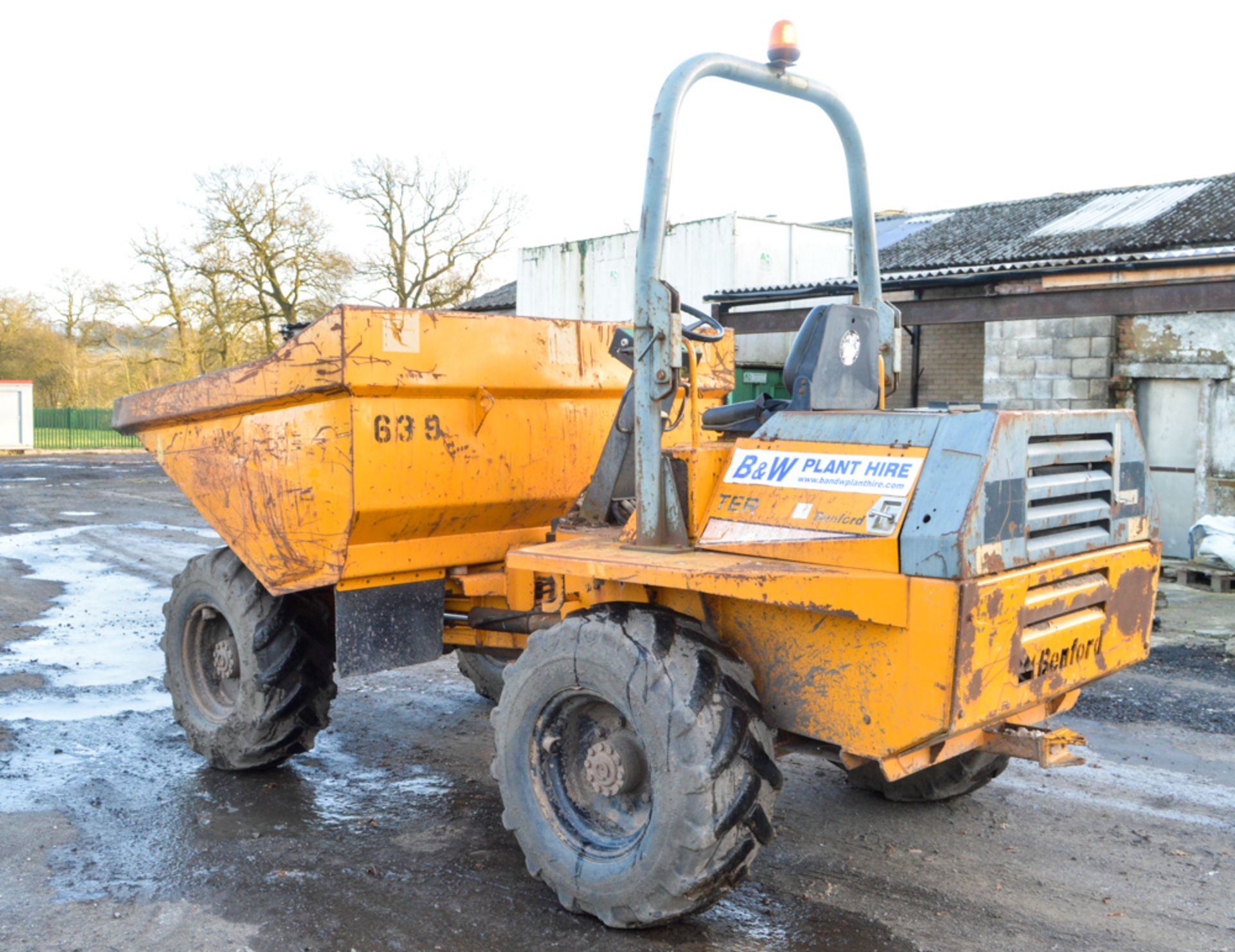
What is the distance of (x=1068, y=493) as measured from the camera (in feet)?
11.1

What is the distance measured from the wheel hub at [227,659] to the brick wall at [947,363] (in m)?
15.0

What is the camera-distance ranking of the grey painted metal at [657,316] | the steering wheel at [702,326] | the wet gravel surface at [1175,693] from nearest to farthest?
the grey painted metal at [657,316] < the steering wheel at [702,326] < the wet gravel surface at [1175,693]

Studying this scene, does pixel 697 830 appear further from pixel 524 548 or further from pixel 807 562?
pixel 524 548

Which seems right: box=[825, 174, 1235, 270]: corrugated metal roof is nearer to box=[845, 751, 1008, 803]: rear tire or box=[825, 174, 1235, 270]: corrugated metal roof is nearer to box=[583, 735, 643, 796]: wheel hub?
box=[845, 751, 1008, 803]: rear tire

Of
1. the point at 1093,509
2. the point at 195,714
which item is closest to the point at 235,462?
the point at 195,714

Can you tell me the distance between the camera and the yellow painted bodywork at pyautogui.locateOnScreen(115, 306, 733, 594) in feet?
13.6

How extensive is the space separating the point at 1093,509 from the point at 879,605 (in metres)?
0.93

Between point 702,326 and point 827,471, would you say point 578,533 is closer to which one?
point 702,326

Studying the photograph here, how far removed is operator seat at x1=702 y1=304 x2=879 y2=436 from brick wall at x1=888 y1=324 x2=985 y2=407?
15.1 metres

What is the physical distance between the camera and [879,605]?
3072 mm

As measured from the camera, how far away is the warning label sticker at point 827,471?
Result: 3166 millimetres

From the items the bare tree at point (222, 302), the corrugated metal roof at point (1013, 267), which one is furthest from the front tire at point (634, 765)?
the bare tree at point (222, 302)

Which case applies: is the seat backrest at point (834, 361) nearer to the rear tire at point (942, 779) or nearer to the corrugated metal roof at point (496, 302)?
the rear tire at point (942, 779)

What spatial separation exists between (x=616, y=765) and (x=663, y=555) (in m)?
0.69
